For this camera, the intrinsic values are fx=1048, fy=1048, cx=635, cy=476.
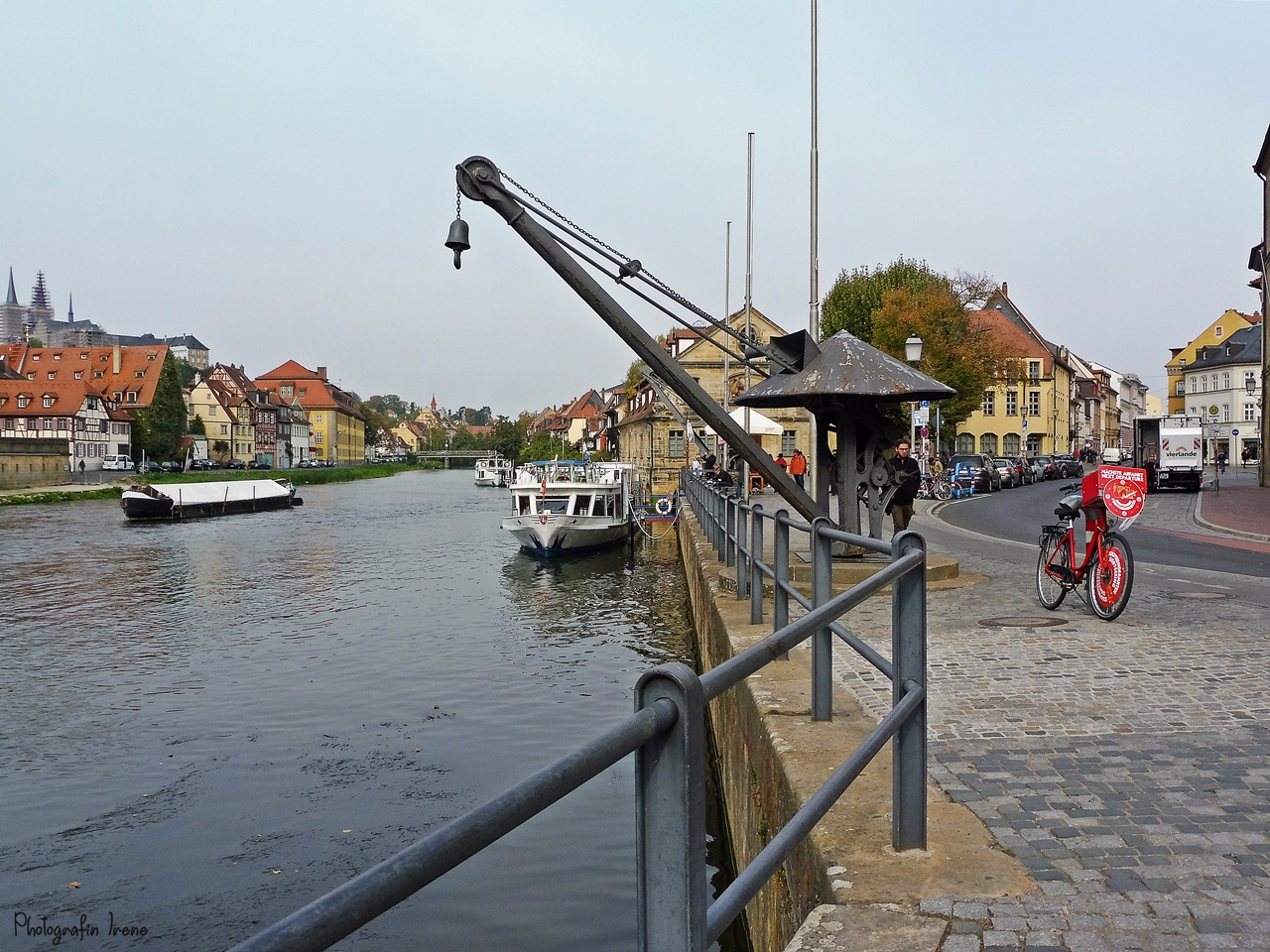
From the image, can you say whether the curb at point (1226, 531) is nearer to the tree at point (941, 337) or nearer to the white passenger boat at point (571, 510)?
the white passenger boat at point (571, 510)

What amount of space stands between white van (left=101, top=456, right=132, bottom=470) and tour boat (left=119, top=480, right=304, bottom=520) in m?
29.3

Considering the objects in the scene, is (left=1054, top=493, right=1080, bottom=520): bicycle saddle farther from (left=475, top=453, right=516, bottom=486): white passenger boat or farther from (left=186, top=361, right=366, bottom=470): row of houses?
(left=186, top=361, right=366, bottom=470): row of houses

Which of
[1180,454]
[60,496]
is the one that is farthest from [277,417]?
[1180,454]

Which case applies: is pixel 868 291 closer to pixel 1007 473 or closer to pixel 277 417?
pixel 1007 473

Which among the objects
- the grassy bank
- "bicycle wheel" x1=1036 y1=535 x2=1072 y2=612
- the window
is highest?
the window

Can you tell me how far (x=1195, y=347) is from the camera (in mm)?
102938

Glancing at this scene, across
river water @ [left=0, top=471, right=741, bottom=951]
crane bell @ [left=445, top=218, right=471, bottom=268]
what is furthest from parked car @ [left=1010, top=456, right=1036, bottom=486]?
crane bell @ [left=445, top=218, right=471, bottom=268]

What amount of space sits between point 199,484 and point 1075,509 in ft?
163

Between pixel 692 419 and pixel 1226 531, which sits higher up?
pixel 692 419

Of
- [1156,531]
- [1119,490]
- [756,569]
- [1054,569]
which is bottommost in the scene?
[1156,531]

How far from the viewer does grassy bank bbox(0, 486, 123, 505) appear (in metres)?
54.0

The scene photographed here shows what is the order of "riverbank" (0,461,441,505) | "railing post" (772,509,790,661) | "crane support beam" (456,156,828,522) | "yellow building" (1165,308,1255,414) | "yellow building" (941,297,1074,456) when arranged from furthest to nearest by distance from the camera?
1. "yellow building" (1165,308,1255,414)
2. "yellow building" (941,297,1074,456)
3. "riverbank" (0,461,441,505)
4. "crane support beam" (456,156,828,522)
5. "railing post" (772,509,790,661)

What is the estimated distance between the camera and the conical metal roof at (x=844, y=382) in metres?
10.7

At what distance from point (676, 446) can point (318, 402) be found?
103 meters
